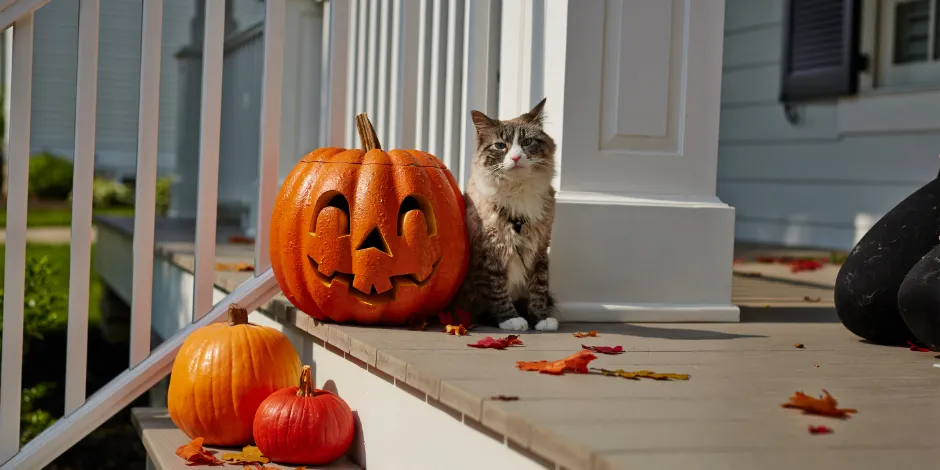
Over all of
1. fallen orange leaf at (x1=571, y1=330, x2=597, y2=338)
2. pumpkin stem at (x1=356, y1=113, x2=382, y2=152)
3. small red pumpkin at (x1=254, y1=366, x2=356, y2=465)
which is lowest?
small red pumpkin at (x1=254, y1=366, x2=356, y2=465)

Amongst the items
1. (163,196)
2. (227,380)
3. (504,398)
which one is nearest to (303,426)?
(227,380)

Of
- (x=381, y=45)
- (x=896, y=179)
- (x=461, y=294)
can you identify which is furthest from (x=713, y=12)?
(x=896, y=179)

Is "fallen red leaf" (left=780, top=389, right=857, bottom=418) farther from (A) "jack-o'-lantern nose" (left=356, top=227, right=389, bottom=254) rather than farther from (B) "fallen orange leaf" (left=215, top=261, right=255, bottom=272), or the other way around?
(B) "fallen orange leaf" (left=215, top=261, right=255, bottom=272)

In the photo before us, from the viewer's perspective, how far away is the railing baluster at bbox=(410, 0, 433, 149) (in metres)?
3.17

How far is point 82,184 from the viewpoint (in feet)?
7.26

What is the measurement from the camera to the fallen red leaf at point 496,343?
74.4 inches

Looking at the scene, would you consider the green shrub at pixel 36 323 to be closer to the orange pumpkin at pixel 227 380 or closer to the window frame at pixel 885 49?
the orange pumpkin at pixel 227 380

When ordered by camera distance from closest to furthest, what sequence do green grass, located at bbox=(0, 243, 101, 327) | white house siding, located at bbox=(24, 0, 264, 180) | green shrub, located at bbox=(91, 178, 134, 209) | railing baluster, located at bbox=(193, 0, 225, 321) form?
railing baluster, located at bbox=(193, 0, 225, 321)
green grass, located at bbox=(0, 243, 101, 327)
white house siding, located at bbox=(24, 0, 264, 180)
green shrub, located at bbox=(91, 178, 134, 209)

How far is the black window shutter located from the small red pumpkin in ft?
12.7

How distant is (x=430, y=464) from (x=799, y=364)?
2.47ft

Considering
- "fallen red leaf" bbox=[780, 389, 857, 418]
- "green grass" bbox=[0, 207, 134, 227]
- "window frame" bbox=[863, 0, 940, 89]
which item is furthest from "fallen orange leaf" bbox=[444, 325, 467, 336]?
"green grass" bbox=[0, 207, 134, 227]

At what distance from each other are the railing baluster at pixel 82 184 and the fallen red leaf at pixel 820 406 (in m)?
1.60

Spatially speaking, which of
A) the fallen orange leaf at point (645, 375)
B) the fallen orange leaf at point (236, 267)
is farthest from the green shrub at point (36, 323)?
the fallen orange leaf at point (645, 375)

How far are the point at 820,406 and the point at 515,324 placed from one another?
959mm
